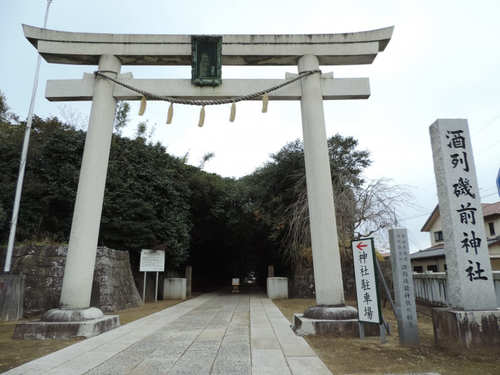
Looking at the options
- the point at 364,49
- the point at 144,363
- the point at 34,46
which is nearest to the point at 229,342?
the point at 144,363

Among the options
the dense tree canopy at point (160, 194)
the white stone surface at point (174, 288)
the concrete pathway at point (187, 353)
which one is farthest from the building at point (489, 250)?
the white stone surface at point (174, 288)

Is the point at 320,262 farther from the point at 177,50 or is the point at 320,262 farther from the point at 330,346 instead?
the point at 177,50

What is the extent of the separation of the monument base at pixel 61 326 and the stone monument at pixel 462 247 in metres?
5.97

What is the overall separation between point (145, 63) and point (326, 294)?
674 cm

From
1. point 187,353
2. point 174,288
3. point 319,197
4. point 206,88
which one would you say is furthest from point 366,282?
point 174,288

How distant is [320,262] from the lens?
6285 millimetres

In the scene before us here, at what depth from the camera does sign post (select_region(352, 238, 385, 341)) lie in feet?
17.7

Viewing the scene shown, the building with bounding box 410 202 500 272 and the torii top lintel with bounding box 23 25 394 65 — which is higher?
the torii top lintel with bounding box 23 25 394 65

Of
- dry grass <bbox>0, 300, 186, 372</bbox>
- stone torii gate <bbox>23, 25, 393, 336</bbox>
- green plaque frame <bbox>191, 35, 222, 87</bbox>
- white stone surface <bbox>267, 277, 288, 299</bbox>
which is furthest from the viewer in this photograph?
white stone surface <bbox>267, 277, 288, 299</bbox>

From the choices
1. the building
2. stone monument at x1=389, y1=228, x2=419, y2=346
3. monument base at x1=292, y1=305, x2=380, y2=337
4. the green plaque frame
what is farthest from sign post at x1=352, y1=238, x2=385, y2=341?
the building

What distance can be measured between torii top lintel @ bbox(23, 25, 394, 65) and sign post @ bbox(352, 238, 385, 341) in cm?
441

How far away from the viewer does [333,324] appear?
571 cm

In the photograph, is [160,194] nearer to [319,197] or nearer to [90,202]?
[90,202]

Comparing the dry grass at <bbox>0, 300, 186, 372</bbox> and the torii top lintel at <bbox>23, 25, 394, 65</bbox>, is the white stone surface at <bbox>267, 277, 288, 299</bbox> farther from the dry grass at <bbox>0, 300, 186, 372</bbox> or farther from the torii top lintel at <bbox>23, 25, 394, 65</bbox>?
the torii top lintel at <bbox>23, 25, 394, 65</bbox>
